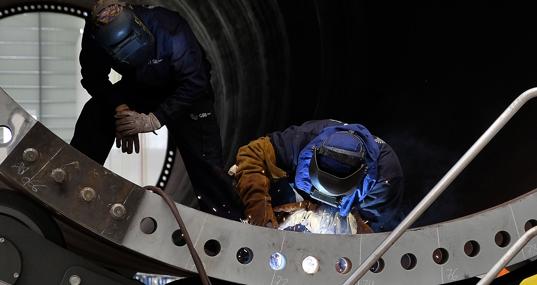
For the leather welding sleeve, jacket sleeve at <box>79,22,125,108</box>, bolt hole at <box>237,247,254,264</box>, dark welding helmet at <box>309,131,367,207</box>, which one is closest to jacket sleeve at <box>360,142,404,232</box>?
dark welding helmet at <box>309,131,367,207</box>

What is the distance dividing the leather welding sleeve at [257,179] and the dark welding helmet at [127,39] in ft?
1.38

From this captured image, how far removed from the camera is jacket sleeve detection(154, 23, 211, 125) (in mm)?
2805

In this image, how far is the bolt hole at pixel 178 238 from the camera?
1554 millimetres

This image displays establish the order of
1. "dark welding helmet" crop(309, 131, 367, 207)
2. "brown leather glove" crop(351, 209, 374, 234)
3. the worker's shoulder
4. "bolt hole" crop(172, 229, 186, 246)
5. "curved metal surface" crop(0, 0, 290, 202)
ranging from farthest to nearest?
"curved metal surface" crop(0, 0, 290, 202) < the worker's shoulder < "brown leather glove" crop(351, 209, 374, 234) < "dark welding helmet" crop(309, 131, 367, 207) < "bolt hole" crop(172, 229, 186, 246)

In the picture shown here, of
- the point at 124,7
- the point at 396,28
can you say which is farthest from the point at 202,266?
the point at 396,28

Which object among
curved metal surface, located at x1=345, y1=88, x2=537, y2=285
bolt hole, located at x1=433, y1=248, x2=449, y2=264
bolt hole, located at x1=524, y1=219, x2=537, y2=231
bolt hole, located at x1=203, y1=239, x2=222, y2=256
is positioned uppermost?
curved metal surface, located at x1=345, y1=88, x2=537, y2=285

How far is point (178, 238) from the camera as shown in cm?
156

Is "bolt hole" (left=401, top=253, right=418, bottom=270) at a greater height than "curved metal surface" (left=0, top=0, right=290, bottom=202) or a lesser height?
greater

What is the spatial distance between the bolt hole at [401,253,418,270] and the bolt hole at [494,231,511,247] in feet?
0.49

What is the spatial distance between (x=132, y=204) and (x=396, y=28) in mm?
2035

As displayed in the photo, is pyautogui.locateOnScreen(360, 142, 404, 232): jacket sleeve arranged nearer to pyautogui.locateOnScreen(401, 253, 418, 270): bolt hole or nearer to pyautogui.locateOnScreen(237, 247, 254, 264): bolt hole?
pyautogui.locateOnScreen(401, 253, 418, 270): bolt hole

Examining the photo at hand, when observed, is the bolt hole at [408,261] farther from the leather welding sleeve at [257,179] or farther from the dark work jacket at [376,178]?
the dark work jacket at [376,178]

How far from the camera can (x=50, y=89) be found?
5254mm

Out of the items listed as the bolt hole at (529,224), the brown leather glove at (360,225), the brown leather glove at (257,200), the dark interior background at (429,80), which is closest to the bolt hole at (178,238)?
the bolt hole at (529,224)
